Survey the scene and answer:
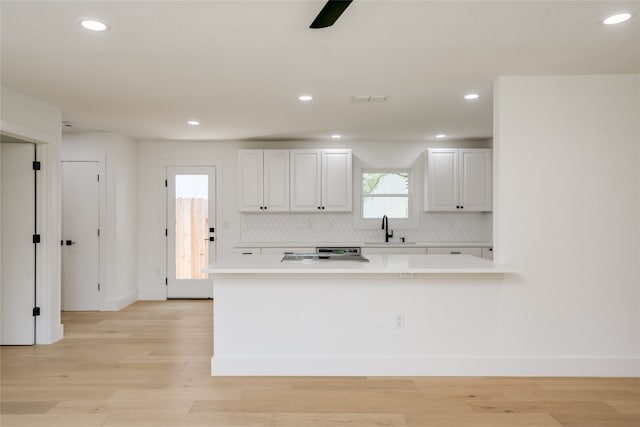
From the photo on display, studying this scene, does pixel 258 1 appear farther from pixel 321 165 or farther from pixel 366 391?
pixel 321 165

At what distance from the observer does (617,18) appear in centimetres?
249

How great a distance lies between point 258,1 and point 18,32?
1.57 m

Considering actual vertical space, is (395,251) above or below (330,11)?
below

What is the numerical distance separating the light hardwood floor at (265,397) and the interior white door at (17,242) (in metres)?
0.43

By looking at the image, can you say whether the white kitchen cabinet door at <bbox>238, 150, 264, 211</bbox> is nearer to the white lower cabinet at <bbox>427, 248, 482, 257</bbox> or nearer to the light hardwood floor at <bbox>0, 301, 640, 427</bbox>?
the white lower cabinet at <bbox>427, 248, 482, 257</bbox>

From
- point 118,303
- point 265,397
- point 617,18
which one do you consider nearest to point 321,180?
point 118,303

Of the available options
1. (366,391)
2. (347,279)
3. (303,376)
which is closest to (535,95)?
(347,279)

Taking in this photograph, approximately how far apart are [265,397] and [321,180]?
3683mm

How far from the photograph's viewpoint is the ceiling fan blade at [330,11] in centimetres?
185

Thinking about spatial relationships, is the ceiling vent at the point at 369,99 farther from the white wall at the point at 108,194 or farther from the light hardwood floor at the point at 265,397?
the white wall at the point at 108,194

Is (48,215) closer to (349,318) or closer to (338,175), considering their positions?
(349,318)

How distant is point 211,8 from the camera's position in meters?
2.35

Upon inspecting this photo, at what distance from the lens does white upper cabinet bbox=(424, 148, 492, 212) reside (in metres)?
6.19

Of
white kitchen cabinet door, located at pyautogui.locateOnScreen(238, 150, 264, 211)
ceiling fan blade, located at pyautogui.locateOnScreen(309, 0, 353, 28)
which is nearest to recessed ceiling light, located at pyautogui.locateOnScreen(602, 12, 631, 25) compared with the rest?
ceiling fan blade, located at pyautogui.locateOnScreen(309, 0, 353, 28)
